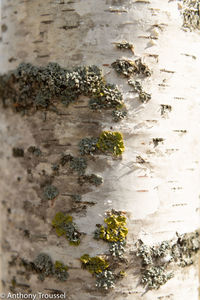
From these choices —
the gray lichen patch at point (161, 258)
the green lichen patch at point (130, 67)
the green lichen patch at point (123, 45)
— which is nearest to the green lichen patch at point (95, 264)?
the gray lichen patch at point (161, 258)

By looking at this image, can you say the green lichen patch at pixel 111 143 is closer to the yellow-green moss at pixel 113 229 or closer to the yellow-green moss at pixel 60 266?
the yellow-green moss at pixel 113 229

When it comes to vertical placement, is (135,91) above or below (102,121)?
above

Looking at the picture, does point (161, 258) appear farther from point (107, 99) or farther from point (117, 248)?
point (107, 99)

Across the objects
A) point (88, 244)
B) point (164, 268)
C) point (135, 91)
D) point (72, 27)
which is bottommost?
point (164, 268)

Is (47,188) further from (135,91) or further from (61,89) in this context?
(135,91)

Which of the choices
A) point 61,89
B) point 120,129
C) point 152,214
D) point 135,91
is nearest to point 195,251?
point 152,214

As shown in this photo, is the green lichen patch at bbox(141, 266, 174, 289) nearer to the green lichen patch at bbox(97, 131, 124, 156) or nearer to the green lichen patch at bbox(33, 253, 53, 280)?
the green lichen patch at bbox(33, 253, 53, 280)
